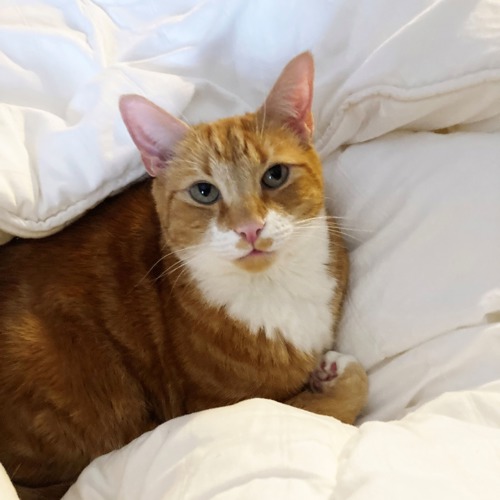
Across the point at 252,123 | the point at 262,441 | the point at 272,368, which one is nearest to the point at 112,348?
the point at 272,368

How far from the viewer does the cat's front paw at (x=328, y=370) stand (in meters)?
1.38

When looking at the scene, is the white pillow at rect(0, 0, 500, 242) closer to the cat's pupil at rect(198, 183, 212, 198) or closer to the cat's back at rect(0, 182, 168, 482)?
the cat's back at rect(0, 182, 168, 482)

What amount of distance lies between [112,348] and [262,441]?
0.50 metres

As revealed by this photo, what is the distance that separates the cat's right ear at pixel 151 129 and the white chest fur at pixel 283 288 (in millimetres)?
248

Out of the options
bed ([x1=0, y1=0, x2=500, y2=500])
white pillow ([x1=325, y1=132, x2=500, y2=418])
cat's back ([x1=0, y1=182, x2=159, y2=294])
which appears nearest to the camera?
bed ([x1=0, y1=0, x2=500, y2=500])

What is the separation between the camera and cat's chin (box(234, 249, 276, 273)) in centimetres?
121

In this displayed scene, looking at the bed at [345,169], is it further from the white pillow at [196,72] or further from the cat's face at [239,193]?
the cat's face at [239,193]

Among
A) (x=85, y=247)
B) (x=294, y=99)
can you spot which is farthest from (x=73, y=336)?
(x=294, y=99)

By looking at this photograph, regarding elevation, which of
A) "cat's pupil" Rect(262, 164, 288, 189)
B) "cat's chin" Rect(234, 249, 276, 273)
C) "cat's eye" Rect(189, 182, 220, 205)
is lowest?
"cat's chin" Rect(234, 249, 276, 273)

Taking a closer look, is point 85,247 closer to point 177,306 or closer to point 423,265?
point 177,306

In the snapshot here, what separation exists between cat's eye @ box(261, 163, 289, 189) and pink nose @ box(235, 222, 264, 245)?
14cm

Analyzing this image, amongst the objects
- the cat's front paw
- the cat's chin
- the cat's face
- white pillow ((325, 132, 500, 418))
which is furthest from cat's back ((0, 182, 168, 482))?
white pillow ((325, 132, 500, 418))

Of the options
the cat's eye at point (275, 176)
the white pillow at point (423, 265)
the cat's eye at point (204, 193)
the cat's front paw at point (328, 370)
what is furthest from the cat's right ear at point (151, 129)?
the cat's front paw at point (328, 370)

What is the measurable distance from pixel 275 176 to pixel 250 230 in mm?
183
